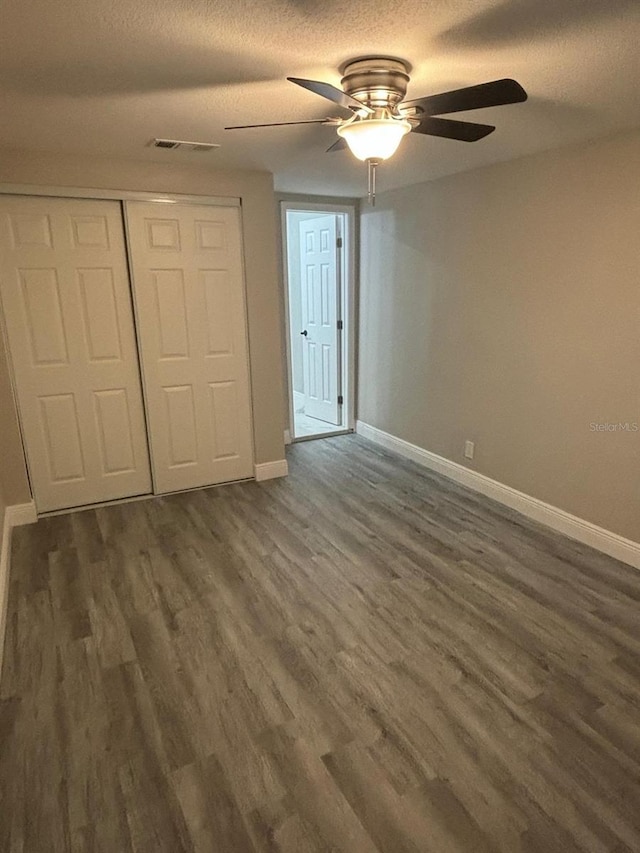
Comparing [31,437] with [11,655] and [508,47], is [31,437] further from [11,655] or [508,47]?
[508,47]

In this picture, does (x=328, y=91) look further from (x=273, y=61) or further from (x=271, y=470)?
(x=271, y=470)

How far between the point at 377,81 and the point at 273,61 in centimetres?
36

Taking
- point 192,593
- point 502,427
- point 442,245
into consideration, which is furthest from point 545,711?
point 442,245

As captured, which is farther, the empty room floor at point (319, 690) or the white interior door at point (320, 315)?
the white interior door at point (320, 315)

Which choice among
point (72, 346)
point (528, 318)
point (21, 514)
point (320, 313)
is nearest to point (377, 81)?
point (528, 318)

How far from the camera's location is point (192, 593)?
2.67 meters

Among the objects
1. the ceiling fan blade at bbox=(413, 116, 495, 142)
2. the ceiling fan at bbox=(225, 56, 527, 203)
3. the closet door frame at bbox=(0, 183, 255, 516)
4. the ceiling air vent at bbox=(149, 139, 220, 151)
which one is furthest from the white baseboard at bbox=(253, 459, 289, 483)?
the ceiling fan blade at bbox=(413, 116, 495, 142)

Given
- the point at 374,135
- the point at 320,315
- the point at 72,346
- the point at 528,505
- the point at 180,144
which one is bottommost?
the point at 528,505

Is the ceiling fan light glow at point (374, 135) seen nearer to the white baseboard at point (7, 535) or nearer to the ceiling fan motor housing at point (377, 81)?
the ceiling fan motor housing at point (377, 81)

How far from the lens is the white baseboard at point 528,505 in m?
2.92

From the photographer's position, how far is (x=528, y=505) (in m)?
3.46

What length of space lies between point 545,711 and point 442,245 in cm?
308

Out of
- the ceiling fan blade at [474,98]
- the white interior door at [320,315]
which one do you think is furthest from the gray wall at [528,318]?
the ceiling fan blade at [474,98]

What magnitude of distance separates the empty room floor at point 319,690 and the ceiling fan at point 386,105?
6.35ft
